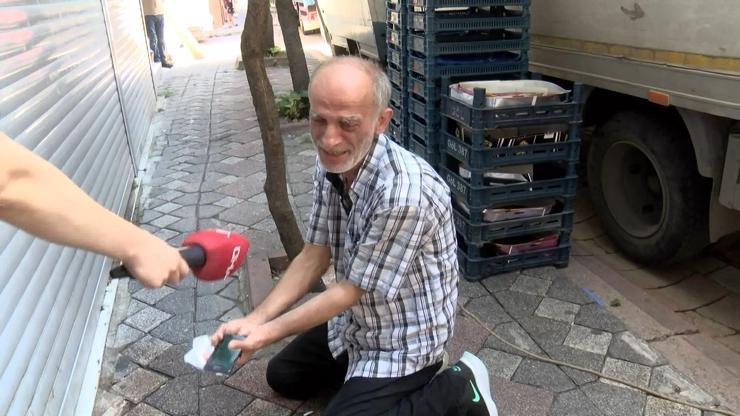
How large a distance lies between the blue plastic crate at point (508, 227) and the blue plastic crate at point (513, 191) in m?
0.11

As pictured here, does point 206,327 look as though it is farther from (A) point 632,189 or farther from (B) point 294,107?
(B) point 294,107

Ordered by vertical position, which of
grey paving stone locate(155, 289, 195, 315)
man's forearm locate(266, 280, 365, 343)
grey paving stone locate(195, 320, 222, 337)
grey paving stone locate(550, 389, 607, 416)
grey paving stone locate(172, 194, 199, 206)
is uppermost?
man's forearm locate(266, 280, 365, 343)

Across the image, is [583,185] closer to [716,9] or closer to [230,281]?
[716,9]

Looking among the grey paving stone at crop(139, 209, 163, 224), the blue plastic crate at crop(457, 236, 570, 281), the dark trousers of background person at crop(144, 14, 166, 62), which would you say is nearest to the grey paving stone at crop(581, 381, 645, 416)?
the blue plastic crate at crop(457, 236, 570, 281)

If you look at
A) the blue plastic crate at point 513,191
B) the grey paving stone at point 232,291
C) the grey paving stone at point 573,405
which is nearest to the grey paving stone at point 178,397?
the grey paving stone at point 232,291

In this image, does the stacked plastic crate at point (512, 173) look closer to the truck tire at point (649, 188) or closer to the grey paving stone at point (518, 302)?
the grey paving stone at point (518, 302)

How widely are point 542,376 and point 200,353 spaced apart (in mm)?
1524

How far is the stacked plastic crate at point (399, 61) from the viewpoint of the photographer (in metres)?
4.35

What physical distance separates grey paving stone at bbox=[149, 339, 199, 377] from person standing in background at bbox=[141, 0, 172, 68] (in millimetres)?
9659

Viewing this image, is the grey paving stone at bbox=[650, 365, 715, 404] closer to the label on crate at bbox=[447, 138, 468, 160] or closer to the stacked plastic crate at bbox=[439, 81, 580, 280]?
the stacked plastic crate at bbox=[439, 81, 580, 280]

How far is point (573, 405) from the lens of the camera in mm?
2508

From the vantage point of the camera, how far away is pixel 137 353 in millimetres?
2941

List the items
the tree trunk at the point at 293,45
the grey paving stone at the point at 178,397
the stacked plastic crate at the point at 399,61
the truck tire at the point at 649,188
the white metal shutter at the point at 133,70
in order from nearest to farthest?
the grey paving stone at the point at 178,397, the truck tire at the point at 649,188, the stacked plastic crate at the point at 399,61, the white metal shutter at the point at 133,70, the tree trunk at the point at 293,45

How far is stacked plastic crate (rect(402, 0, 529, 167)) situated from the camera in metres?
3.75
